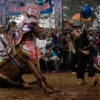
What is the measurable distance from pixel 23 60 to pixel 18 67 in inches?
13.2

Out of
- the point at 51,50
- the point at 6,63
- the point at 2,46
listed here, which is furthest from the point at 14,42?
the point at 51,50

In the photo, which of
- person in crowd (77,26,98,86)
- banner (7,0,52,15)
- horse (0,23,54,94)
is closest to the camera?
horse (0,23,54,94)

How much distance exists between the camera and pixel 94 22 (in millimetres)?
37875

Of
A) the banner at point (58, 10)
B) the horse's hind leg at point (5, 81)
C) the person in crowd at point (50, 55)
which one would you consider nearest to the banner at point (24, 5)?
the banner at point (58, 10)

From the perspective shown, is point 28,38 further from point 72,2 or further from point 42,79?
point 72,2

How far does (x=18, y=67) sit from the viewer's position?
919cm

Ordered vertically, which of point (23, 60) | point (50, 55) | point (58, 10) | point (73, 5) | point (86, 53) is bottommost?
point (50, 55)

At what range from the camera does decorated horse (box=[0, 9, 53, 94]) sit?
28.4 ft

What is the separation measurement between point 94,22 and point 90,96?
30572 millimetres

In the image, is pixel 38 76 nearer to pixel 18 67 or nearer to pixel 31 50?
pixel 31 50

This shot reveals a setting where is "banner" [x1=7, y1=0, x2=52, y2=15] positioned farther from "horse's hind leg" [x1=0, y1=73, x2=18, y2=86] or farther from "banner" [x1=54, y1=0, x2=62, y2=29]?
"horse's hind leg" [x1=0, y1=73, x2=18, y2=86]

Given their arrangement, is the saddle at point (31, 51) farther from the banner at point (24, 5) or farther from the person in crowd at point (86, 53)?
the banner at point (24, 5)

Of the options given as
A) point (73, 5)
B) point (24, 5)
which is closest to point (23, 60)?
point (24, 5)

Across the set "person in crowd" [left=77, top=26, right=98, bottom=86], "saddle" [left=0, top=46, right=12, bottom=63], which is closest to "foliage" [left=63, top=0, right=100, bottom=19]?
"person in crowd" [left=77, top=26, right=98, bottom=86]
